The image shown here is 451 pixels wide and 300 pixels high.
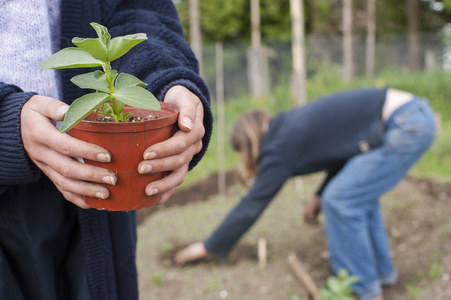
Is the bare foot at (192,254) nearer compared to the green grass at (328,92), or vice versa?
the bare foot at (192,254)

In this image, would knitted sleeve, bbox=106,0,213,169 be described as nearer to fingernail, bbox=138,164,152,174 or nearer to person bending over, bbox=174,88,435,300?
fingernail, bbox=138,164,152,174

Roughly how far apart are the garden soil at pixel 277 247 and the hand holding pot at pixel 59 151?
2.03 meters

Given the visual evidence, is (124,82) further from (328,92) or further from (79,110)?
(328,92)

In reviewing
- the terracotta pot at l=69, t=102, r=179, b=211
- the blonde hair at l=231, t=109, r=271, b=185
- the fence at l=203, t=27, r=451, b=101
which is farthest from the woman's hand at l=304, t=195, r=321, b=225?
the fence at l=203, t=27, r=451, b=101

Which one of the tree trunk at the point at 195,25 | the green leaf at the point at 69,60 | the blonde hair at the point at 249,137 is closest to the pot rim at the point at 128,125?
the green leaf at the point at 69,60

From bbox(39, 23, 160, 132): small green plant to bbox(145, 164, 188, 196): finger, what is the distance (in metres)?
0.15

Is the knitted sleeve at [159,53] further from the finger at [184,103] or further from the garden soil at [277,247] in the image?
the garden soil at [277,247]

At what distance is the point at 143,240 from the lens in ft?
12.6

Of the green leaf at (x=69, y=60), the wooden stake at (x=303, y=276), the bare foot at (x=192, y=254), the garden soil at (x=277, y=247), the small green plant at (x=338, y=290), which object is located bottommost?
the garden soil at (x=277, y=247)

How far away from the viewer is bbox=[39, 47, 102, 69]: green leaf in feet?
2.33

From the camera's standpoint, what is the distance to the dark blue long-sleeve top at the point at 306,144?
107 inches

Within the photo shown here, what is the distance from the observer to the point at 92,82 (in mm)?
772

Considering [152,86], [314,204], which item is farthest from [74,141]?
[314,204]

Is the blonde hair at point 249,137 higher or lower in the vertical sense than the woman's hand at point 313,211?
higher
